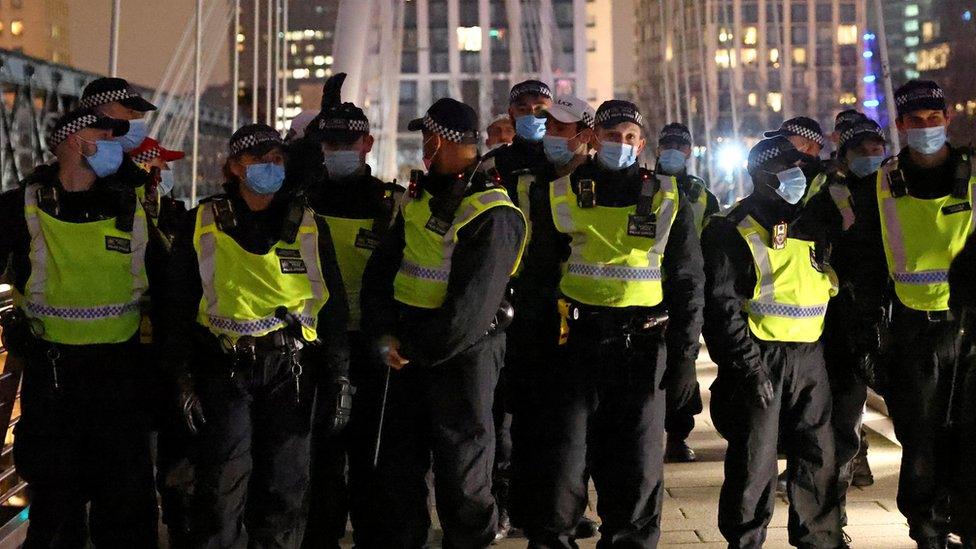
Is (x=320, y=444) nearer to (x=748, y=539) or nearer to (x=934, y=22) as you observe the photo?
(x=748, y=539)

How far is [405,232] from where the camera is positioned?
205 inches

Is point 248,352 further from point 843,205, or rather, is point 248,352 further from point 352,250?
point 843,205

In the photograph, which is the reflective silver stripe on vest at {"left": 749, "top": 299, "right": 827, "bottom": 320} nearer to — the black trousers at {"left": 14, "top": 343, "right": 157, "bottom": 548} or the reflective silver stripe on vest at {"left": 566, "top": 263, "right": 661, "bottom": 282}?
the reflective silver stripe on vest at {"left": 566, "top": 263, "right": 661, "bottom": 282}

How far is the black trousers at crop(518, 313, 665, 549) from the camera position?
A: 5215 mm

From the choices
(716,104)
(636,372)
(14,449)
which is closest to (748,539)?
(636,372)

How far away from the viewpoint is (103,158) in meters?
5.10

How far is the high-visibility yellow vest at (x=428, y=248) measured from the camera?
502 cm

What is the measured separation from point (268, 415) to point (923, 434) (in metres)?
2.92

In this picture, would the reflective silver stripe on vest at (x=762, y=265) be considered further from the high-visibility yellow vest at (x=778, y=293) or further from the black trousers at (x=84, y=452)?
the black trousers at (x=84, y=452)

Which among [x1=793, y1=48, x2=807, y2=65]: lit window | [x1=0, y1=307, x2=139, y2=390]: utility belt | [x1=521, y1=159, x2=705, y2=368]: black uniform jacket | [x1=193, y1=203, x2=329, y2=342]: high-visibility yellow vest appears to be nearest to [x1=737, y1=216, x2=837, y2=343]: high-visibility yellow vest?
[x1=521, y1=159, x2=705, y2=368]: black uniform jacket

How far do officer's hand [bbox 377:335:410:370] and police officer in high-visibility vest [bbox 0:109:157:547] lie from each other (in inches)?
41.4

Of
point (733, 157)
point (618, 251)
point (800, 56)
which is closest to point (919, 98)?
point (618, 251)

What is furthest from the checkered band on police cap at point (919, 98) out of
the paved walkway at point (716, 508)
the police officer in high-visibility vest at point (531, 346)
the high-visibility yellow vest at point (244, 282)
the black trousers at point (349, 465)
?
the high-visibility yellow vest at point (244, 282)

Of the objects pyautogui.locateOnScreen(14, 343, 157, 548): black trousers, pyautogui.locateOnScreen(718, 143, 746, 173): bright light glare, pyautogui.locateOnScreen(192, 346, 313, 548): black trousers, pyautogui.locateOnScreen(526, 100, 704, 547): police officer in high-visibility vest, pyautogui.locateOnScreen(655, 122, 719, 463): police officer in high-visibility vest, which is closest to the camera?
pyautogui.locateOnScreen(192, 346, 313, 548): black trousers
